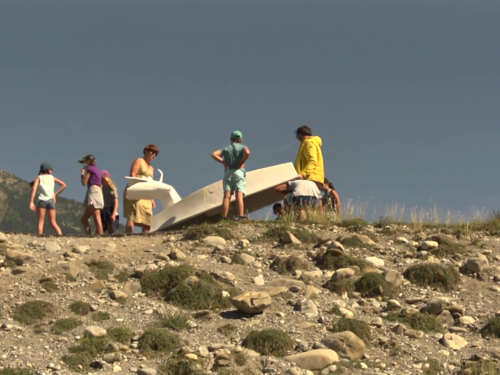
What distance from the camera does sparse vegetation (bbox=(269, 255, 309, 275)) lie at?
38.3 feet

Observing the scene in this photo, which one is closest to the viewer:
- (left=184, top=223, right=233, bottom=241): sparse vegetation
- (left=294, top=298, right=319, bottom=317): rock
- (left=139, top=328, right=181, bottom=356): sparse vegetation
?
(left=139, top=328, right=181, bottom=356): sparse vegetation

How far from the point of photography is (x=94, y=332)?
29.8 feet

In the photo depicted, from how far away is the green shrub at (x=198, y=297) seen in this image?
400 inches

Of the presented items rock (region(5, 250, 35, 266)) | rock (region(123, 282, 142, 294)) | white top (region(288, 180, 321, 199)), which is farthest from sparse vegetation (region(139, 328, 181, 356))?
white top (region(288, 180, 321, 199))

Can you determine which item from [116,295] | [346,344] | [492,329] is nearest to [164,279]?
[116,295]

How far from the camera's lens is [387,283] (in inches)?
435

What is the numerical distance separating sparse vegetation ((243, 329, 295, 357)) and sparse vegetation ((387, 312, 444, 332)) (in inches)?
67.5

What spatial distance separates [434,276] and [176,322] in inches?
162

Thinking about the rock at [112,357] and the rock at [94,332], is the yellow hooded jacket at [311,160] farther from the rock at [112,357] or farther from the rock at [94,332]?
the rock at [112,357]

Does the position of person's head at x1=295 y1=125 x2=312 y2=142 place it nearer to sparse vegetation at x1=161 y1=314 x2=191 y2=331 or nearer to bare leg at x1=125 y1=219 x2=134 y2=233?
bare leg at x1=125 y1=219 x2=134 y2=233

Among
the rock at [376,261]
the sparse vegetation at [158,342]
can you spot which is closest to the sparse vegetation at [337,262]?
the rock at [376,261]

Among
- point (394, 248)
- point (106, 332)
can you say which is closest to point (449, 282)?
point (394, 248)

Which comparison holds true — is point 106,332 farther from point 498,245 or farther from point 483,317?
point 498,245

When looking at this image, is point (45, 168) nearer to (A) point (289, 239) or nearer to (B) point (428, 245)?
(A) point (289, 239)
